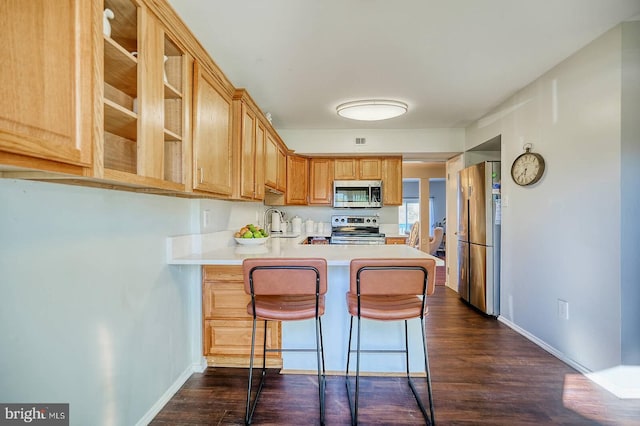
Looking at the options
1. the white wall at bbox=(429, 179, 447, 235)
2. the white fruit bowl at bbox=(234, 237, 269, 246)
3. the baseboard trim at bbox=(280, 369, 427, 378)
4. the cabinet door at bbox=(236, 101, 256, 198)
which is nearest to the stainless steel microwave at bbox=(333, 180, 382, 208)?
the white fruit bowl at bbox=(234, 237, 269, 246)

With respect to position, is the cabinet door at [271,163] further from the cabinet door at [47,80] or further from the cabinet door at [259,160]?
the cabinet door at [47,80]

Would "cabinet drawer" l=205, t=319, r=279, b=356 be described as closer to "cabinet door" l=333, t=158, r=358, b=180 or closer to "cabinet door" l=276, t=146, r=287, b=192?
"cabinet door" l=276, t=146, r=287, b=192

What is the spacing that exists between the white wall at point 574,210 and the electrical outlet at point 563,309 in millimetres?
37

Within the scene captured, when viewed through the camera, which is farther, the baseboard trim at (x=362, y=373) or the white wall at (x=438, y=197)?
the white wall at (x=438, y=197)

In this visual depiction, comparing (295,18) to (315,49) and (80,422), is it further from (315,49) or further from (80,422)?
(80,422)

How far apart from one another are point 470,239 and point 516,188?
3.08 ft

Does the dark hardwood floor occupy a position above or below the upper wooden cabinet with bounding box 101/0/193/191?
below

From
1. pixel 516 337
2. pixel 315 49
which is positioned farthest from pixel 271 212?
pixel 516 337

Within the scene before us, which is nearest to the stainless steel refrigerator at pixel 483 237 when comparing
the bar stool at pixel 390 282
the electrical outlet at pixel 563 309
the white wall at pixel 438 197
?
the electrical outlet at pixel 563 309

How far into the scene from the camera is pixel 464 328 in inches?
122

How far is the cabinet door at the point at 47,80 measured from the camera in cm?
70

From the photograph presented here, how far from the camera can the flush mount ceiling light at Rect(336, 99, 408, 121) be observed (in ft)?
9.95

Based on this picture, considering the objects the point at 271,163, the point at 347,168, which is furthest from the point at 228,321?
the point at 347,168

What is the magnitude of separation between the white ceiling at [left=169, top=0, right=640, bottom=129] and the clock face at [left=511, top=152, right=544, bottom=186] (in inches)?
27.8
